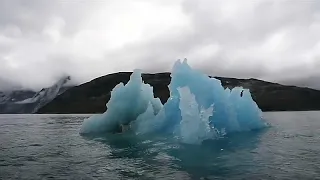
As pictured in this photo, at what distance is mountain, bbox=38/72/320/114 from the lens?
169 metres

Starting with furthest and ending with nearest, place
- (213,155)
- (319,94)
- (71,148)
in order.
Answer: (319,94)
(71,148)
(213,155)

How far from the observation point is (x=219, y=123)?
84.6ft

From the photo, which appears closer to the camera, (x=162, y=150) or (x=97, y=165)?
(x=97, y=165)

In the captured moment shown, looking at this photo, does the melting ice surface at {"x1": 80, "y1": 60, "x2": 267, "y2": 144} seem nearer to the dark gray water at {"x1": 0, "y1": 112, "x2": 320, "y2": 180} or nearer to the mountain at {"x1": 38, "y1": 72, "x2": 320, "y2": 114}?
the dark gray water at {"x1": 0, "y1": 112, "x2": 320, "y2": 180}

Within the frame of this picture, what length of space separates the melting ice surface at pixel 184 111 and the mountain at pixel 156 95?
129 metres

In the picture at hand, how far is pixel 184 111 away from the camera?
66.9 ft

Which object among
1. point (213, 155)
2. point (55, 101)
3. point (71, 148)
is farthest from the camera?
point (55, 101)

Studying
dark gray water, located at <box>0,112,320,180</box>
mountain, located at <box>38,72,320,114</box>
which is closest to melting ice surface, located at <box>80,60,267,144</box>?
dark gray water, located at <box>0,112,320,180</box>

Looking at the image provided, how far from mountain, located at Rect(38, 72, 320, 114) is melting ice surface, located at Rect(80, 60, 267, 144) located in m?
129

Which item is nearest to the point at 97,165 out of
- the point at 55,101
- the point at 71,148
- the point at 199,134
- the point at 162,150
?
the point at 162,150

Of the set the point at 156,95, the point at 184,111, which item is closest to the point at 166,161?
the point at 184,111

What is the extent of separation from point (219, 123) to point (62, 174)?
51.3 feet

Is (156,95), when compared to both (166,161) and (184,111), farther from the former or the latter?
(166,161)

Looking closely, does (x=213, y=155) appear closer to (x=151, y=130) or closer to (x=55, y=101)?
(x=151, y=130)
